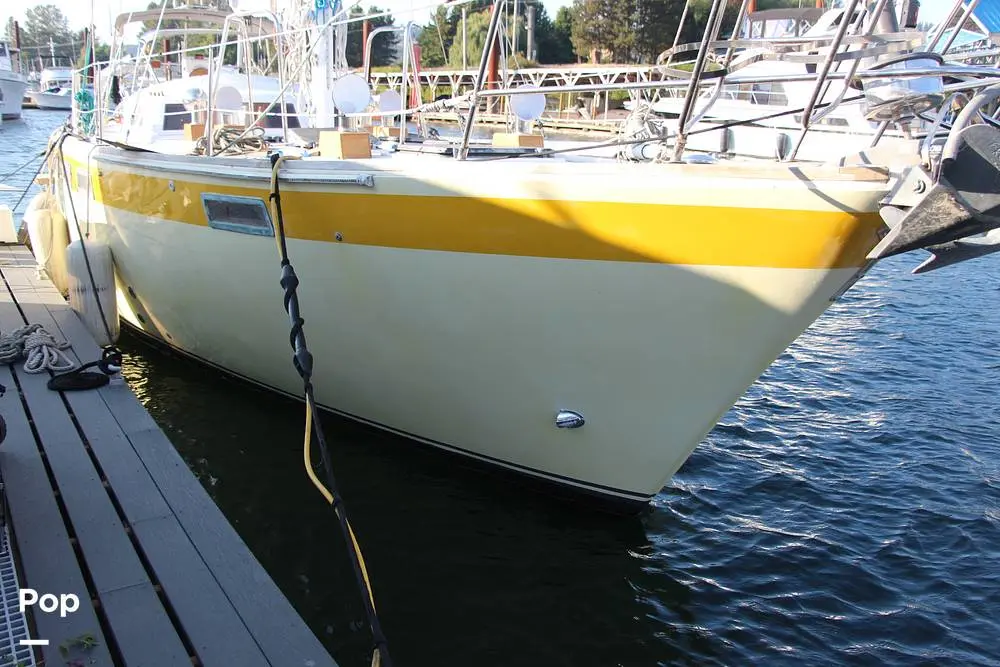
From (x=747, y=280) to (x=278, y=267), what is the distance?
304 cm

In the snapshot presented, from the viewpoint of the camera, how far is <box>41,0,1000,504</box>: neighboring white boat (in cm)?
388

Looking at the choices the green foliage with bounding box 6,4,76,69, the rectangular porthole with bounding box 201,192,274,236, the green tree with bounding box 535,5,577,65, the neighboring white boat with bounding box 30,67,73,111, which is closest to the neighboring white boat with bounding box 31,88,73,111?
the neighboring white boat with bounding box 30,67,73,111

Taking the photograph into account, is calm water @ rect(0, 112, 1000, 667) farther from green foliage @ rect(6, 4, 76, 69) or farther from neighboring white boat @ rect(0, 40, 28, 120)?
green foliage @ rect(6, 4, 76, 69)

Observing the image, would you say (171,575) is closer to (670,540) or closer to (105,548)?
(105,548)

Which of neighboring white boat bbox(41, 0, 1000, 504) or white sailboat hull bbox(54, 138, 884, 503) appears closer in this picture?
neighboring white boat bbox(41, 0, 1000, 504)

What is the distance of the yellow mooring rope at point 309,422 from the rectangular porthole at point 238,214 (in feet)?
0.43

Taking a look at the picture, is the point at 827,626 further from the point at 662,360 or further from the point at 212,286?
the point at 212,286

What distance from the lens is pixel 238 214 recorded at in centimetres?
549

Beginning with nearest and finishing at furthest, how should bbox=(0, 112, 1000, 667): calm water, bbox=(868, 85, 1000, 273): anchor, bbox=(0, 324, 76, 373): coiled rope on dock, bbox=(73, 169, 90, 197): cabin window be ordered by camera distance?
bbox=(868, 85, 1000, 273): anchor → bbox=(0, 112, 1000, 667): calm water → bbox=(0, 324, 76, 373): coiled rope on dock → bbox=(73, 169, 90, 197): cabin window

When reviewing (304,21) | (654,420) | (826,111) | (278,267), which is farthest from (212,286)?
(826,111)

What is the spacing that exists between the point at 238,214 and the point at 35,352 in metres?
1.89

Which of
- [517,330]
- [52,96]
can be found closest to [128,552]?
[517,330]

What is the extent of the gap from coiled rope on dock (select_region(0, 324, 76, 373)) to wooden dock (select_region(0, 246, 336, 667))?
59cm

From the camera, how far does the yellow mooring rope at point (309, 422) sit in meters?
3.21
